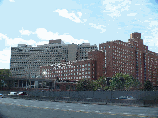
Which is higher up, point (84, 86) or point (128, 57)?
point (128, 57)

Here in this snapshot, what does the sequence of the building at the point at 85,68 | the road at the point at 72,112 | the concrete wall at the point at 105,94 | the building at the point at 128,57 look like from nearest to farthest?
the road at the point at 72,112 < the concrete wall at the point at 105,94 < the building at the point at 85,68 < the building at the point at 128,57

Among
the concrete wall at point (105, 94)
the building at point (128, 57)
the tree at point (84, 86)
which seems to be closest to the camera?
the concrete wall at point (105, 94)

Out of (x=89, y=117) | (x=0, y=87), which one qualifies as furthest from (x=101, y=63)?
(x=89, y=117)

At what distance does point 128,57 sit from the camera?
178625 millimetres

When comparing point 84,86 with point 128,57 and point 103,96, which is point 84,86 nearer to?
point 103,96

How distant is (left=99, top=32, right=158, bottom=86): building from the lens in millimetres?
164625

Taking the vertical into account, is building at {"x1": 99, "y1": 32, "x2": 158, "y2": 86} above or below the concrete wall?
above

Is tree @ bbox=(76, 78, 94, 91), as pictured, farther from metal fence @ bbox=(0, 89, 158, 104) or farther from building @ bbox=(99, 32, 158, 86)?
metal fence @ bbox=(0, 89, 158, 104)

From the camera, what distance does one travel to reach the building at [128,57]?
164625 mm

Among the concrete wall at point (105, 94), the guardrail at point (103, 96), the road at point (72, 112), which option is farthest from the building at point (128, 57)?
the road at point (72, 112)

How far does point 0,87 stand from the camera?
Result: 5502 inches

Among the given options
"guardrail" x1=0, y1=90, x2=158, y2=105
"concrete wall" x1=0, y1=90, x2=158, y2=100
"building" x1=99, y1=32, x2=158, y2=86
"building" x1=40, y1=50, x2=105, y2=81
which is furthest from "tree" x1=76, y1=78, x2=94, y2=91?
"concrete wall" x1=0, y1=90, x2=158, y2=100

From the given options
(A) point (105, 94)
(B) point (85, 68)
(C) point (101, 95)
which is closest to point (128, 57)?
(B) point (85, 68)

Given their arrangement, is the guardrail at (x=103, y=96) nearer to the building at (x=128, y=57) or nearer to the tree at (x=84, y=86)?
the tree at (x=84, y=86)
